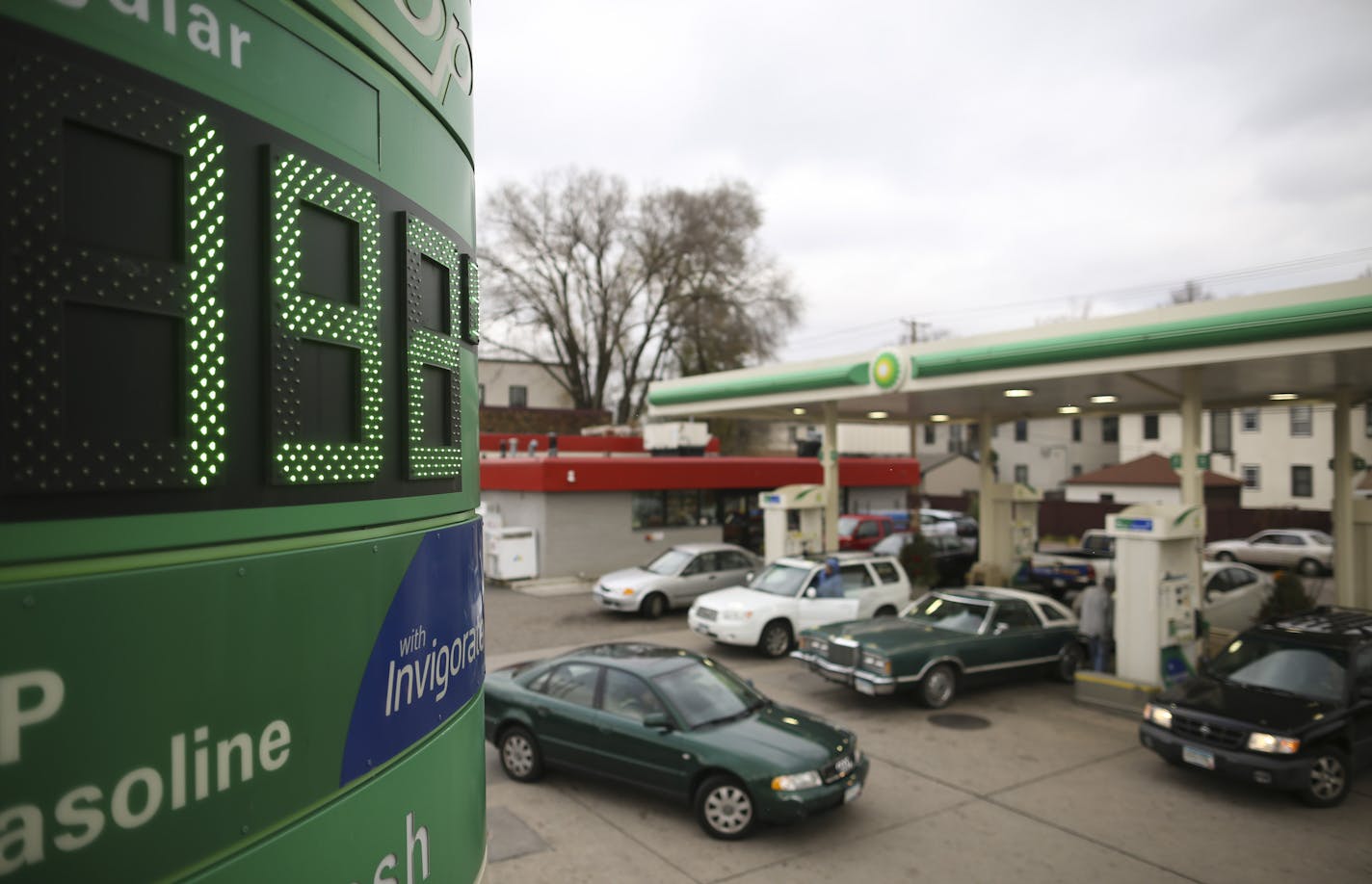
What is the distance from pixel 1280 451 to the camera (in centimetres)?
4169

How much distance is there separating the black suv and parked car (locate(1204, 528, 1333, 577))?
21114 millimetres

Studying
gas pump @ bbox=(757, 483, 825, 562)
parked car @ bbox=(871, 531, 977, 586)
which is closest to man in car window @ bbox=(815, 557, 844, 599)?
gas pump @ bbox=(757, 483, 825, 562)

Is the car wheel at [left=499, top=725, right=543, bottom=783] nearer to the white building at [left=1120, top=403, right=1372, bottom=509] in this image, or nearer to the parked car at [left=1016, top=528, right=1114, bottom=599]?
the parked car at [left=1016, top=528, right=1114, bottom=599]

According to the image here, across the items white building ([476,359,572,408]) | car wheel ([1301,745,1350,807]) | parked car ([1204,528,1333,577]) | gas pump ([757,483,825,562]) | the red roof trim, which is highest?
white building ([476,359,572,408])

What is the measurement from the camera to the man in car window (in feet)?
49.1

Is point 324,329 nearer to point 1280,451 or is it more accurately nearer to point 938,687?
point 938,687

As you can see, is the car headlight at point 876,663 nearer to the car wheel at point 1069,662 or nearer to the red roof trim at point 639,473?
the car wheel at point 1069,662

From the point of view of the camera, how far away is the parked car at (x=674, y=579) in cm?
1800

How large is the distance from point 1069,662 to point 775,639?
4.60 metres

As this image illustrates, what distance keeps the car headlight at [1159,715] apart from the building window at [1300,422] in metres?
39.4

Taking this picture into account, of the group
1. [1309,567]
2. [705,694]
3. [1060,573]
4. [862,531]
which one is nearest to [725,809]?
[705,694]

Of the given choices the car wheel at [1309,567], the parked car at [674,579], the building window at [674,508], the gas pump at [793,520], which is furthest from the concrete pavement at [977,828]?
the car wheel at [1309,567]

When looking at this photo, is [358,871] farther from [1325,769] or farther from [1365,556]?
[1365,556]

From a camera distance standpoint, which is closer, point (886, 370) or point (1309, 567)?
point (886, 370)
